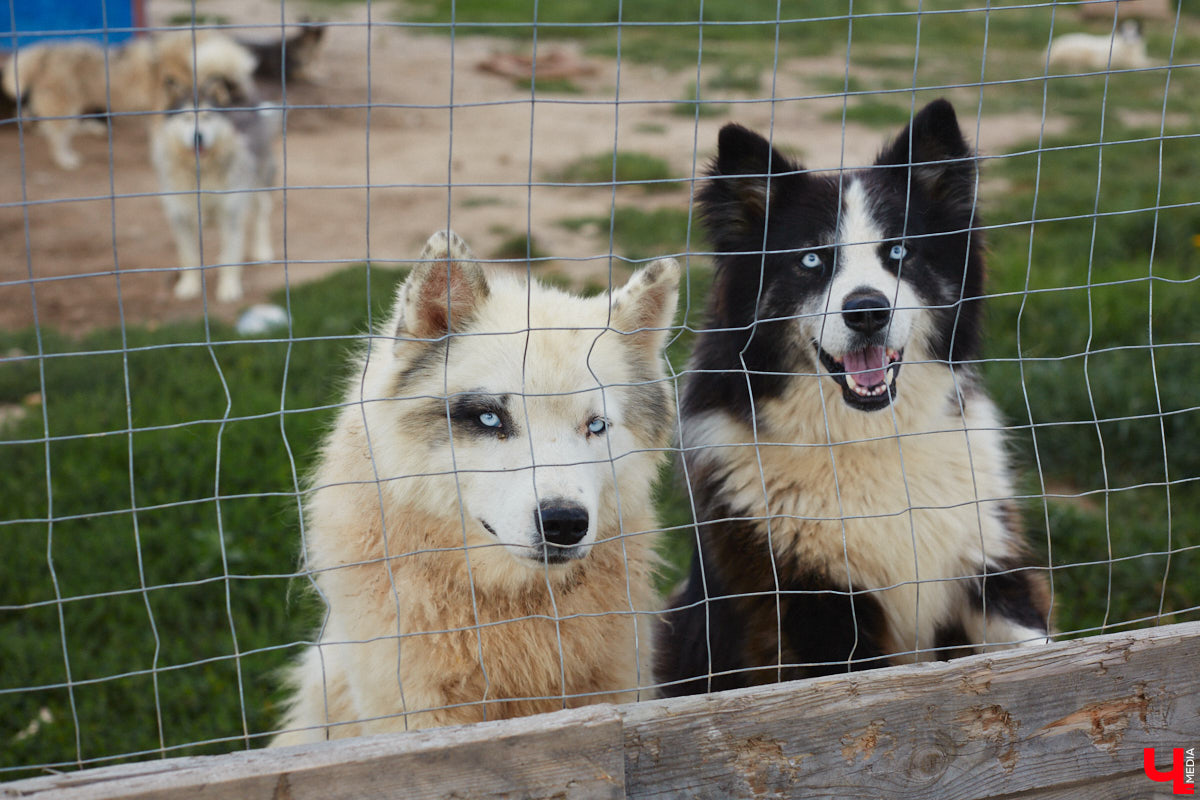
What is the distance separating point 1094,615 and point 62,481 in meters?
4.12

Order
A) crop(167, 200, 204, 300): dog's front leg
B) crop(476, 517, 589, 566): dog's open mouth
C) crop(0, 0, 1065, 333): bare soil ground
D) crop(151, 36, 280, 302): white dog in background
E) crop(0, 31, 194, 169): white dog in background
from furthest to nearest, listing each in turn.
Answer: crop(0, 31, 194, 169): white dog in background
crop(151, 36, 280, 302): white dog in background
crop(167, 200, 204, 300): dog's front leg
crop(0, 0, 1065, 333): bare soil ground
crop(476, 517, 589, 566): dog's open mouth

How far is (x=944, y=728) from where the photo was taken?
79.6 inches

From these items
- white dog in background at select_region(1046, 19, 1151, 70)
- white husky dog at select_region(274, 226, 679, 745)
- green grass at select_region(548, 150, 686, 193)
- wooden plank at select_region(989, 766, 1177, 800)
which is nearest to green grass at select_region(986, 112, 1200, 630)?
wooden plank at select_region(989, 766, 1177, 800)

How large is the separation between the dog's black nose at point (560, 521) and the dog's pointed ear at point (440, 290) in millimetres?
508

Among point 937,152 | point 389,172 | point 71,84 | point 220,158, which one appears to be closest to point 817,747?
point 937,152

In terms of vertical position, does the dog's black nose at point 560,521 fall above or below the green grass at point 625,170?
below

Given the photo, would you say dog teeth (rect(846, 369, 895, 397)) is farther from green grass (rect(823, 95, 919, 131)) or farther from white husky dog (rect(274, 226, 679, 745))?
green grass (rect(823, 95, 919, 131))

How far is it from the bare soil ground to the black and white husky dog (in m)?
3.07

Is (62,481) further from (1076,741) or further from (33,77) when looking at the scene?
(33,77)

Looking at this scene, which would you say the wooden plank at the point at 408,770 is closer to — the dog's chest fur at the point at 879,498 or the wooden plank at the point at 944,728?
the wooden plank at the point at 944,728

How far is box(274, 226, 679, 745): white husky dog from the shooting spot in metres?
2.36

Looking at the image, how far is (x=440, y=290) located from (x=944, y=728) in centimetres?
144

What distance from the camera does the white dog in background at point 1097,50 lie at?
1614 centimetres

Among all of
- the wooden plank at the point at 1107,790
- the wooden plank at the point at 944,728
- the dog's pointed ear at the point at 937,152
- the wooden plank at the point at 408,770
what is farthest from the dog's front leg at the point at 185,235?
the wooden plank at the point at 1107,790
